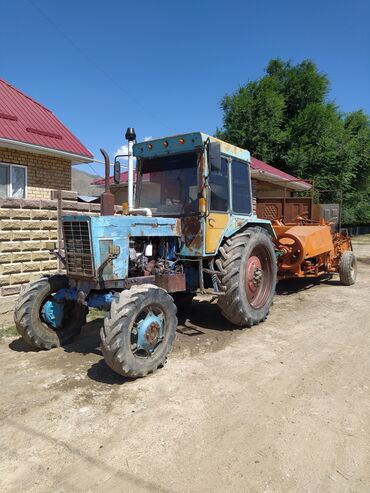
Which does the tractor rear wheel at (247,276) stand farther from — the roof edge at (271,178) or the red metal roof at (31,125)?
the roof edge at (271,178)

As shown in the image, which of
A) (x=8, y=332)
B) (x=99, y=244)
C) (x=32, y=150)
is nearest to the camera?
(x=99, y=244)

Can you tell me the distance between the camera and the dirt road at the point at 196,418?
2590 mm

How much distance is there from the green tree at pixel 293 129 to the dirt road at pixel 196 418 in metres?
19.4

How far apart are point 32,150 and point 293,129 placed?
18.3 m

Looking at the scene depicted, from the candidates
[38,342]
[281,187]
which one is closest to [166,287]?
[38,342]

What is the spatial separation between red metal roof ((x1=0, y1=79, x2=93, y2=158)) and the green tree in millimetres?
14595

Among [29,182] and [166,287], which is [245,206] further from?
[29,182]

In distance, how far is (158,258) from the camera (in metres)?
5.12

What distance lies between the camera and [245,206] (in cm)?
613

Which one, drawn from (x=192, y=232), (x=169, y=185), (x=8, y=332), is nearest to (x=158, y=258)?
(x=192, y=232)

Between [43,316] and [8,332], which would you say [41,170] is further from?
[43,316]

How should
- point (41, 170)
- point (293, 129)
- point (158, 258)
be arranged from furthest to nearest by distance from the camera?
point (293, 129) < point (41, 170) < point (158, 258)

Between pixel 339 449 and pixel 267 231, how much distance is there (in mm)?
4105

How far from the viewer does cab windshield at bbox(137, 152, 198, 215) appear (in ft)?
17.2
